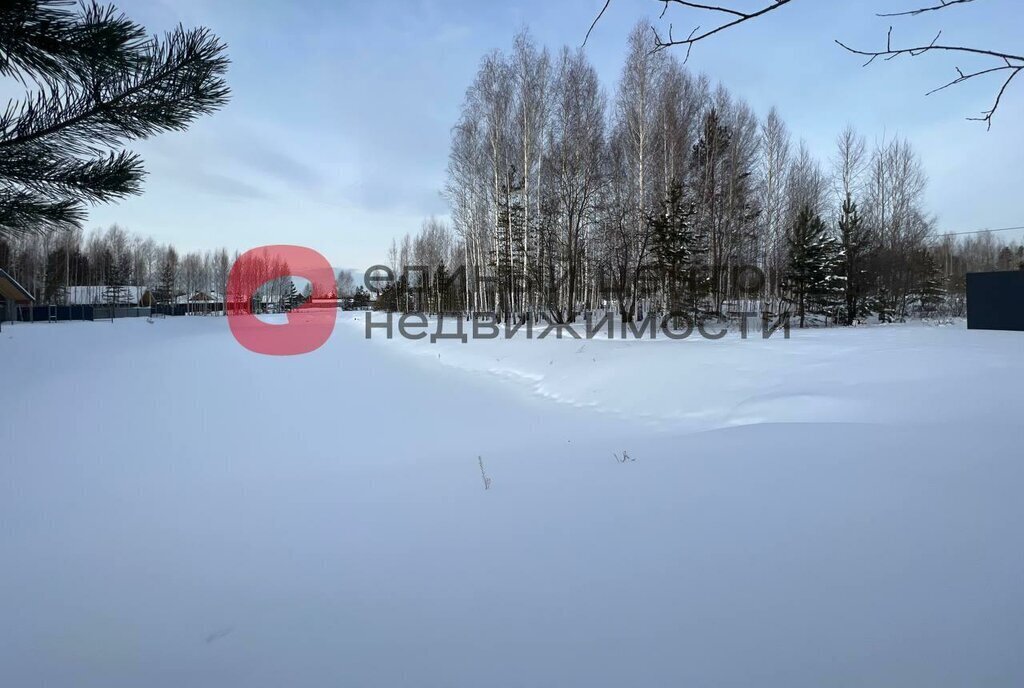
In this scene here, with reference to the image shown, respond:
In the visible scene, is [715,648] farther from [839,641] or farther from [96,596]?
[96,596]

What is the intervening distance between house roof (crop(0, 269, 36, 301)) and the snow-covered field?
27411mm

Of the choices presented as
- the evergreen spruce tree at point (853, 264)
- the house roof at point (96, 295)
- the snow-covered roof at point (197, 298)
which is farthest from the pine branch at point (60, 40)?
the snow-covered roof at point (197, 298)

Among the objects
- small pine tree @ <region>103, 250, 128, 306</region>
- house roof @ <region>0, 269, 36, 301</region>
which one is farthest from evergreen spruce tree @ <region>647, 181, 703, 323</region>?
small pine tree @ <region>103, 250, 128, 306</region>

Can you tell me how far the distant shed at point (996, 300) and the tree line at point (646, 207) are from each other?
20.0 ft

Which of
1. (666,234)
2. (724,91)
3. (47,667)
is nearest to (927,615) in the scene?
(47,667)

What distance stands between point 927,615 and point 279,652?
2190 millimetres

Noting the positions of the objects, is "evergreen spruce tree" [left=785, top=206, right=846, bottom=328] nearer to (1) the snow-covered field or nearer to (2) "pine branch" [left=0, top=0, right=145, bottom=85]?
(1) the snow-covered field

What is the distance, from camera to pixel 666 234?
15.7 m

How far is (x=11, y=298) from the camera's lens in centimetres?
2669

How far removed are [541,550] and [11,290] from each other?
1403 inches

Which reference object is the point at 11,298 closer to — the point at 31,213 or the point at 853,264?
the point at 31,213

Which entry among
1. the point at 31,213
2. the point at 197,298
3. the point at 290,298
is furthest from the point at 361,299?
the point at 31,213

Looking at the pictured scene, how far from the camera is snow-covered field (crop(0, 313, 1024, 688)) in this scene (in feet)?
5.06

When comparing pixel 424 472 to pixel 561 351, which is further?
pixel 561 351
